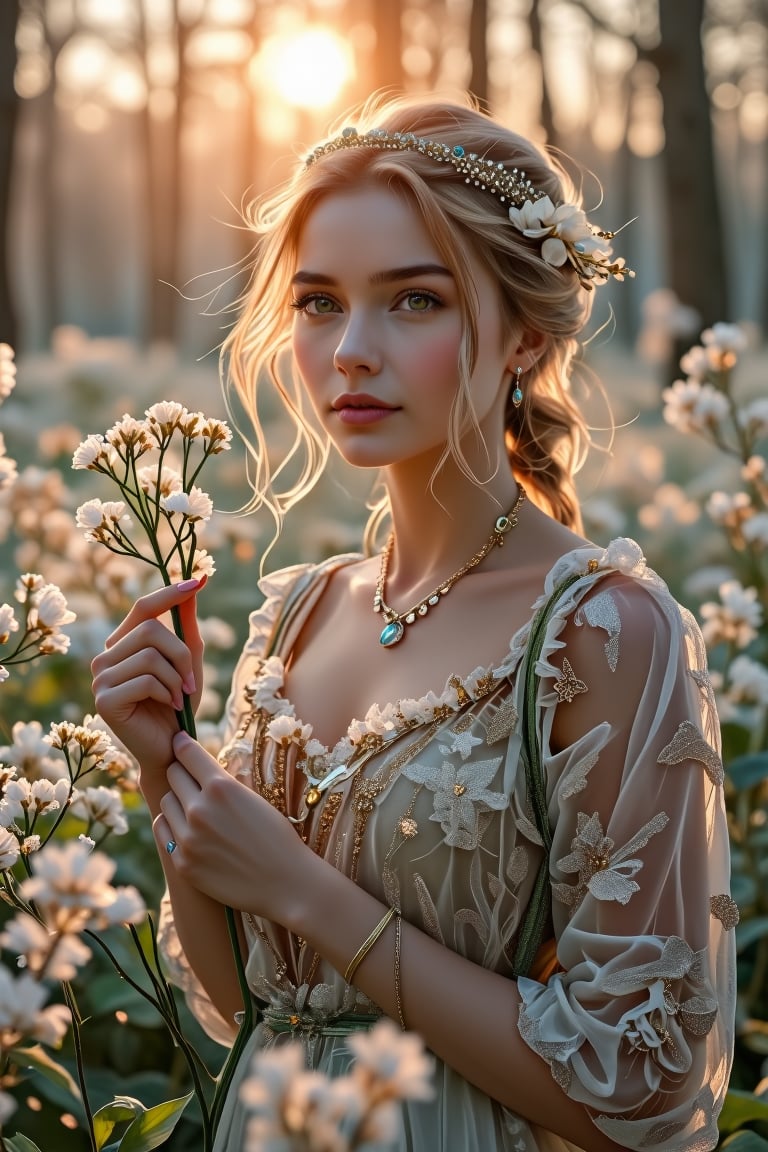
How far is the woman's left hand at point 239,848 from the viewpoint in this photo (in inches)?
75.6

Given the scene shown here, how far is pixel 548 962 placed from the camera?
2.06m

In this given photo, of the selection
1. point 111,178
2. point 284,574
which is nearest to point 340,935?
point 284,574

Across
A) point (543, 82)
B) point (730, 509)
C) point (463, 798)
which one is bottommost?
point (463, 798)

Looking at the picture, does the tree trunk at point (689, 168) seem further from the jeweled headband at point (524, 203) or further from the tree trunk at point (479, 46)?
the jeweled headband at point (524, 203)

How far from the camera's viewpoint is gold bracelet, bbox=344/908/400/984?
1918mm

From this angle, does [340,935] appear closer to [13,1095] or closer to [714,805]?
[714,805]

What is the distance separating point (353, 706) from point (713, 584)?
9.54 feet

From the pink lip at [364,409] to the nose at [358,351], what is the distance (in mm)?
37

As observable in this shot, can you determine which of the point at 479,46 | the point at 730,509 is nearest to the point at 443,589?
the point at 730,509

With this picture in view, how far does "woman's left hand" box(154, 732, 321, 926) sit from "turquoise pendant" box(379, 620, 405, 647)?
47cm

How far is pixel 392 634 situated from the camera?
2336 mm

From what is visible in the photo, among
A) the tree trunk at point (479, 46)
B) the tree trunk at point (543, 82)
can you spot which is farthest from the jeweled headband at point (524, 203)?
the tree trunk at point (543, 82)

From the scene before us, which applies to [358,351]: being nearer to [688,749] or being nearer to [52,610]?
[52,610]

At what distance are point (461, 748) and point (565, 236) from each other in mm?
915
